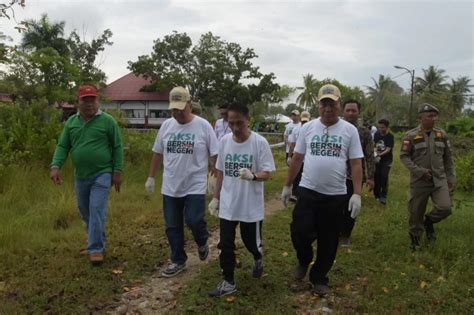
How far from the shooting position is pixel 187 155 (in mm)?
4738

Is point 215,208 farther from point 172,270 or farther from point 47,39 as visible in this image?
point 47,39

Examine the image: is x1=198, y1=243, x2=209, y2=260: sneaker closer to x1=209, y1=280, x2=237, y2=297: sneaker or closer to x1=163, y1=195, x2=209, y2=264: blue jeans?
x1=163, y1=195, x2=209, y2=264: blue jeans

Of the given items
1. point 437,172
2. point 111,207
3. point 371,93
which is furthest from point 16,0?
point 371,93

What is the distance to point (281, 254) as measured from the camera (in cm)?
553

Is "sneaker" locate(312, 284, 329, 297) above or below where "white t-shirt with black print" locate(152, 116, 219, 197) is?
below

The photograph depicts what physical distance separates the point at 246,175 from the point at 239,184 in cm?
21

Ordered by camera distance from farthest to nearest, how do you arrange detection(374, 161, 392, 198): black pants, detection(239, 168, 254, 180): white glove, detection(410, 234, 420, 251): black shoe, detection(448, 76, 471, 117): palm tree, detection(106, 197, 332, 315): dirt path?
detection(448, 76, 471, 117): palm tree
detection(374, 161, 392, 198): black pants
detection(410, 234, 420, 251): black shoe
detection(106, 197, 332, 315): dirt path
detection(239, 168, 254, 180): white glove

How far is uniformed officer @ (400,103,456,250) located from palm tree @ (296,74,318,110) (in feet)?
237

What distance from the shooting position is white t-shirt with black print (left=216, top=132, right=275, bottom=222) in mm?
4219

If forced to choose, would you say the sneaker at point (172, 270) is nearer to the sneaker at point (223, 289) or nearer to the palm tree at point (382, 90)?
the sneaker at point (223, 289)

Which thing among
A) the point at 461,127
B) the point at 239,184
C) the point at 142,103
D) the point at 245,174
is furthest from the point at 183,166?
the point at 142,103

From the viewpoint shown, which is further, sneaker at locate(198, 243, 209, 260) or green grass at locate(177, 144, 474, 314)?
sneaker at locate(198, 243, 209, 260)

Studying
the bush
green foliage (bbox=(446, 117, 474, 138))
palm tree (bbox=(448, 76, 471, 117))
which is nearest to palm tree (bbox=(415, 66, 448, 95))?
palm tree (bbox=(448, 76, 471, 117))

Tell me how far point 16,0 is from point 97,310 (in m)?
3.85
